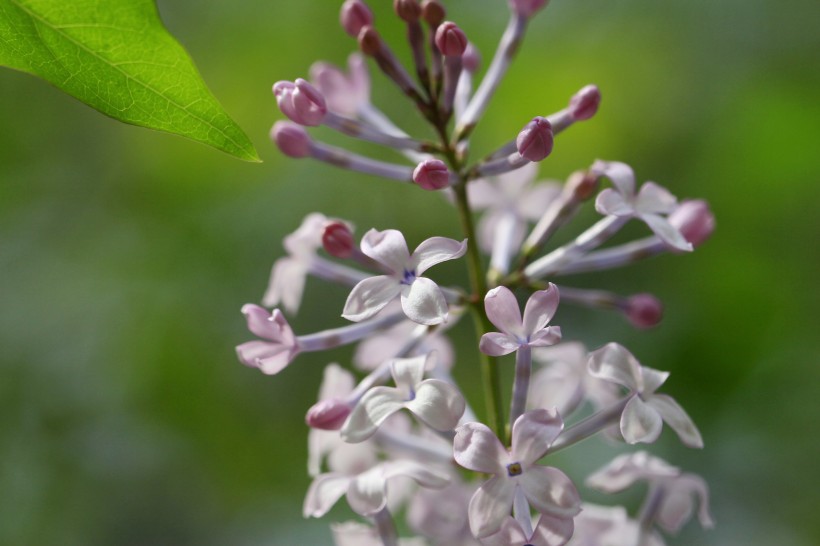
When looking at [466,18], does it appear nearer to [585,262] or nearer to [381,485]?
[585,262]

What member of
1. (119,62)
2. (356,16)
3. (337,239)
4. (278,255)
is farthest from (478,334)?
(278,255)

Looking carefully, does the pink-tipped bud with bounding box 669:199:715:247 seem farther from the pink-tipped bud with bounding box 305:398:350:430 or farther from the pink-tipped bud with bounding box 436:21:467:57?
the pink-tipped bud with bounding box 305:398:350:430

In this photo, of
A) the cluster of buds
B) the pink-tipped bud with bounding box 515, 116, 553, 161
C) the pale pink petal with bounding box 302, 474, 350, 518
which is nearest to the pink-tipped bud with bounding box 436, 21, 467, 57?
the cluster of buds

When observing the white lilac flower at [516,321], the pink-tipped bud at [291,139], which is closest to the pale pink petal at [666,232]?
the white lilac flower at [516,321]

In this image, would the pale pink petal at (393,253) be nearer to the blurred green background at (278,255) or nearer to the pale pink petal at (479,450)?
the pale pink petal at (479,450)

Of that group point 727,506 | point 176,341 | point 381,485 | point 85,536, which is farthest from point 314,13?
point 381,485

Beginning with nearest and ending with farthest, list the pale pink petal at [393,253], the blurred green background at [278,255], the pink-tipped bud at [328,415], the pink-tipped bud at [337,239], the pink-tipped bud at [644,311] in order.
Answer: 1. the pale pink petal at [393,253]
2. the pink-tipped bud at [328,415]
3. the pink-tipped bud at [337,239]
4. the pink-tipped bud at [644,311]
5. the blurred green background at [278,255]
